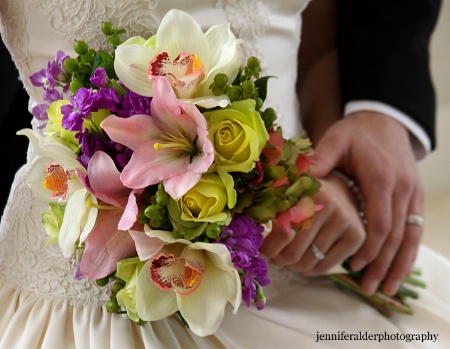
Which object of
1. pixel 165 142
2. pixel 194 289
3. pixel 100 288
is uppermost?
pixel 165 142

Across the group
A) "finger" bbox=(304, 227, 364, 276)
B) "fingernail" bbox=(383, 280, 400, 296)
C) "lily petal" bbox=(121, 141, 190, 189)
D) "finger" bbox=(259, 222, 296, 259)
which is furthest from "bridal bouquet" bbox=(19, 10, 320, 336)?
"fingernail" bbox=(383, 280, 400, 296)

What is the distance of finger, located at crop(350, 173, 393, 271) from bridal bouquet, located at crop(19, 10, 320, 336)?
12.3 inches

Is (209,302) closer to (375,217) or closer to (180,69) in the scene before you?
(180,69)

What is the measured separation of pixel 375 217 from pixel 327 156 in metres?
0.11

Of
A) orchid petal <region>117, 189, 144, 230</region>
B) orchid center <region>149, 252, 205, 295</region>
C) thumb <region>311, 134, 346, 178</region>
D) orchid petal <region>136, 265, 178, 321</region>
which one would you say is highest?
orchid petal <region>117, 189, 144, 230</region>

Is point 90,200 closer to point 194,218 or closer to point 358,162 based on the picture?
point 194,218

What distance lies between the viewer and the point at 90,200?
1.55ft

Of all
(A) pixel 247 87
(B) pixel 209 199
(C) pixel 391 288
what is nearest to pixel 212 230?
(B) pixel 209 199

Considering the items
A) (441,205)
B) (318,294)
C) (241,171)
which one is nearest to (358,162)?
(318,294)

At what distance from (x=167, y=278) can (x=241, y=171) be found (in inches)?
4.4

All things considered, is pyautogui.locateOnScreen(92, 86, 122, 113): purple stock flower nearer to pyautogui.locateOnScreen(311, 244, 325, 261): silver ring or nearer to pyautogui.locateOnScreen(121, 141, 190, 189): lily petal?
pyautogui.locateOnScreen(121, 141, 190, 189): lily petal

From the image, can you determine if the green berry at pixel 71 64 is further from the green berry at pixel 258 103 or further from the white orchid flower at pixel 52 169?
the green berry at pixel 258 103

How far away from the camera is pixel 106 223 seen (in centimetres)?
49

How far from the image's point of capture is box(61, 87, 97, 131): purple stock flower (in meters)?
0.48
